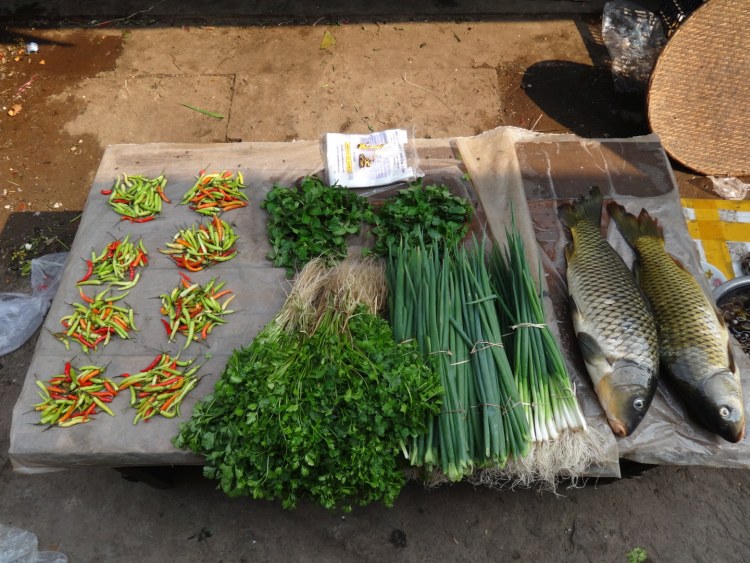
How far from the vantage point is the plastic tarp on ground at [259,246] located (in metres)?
2.27

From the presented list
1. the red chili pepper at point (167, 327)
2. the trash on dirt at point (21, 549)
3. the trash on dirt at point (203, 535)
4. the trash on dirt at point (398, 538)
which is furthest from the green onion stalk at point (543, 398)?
the trash on dirt at point (21, 549)

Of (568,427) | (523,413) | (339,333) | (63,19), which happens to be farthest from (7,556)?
(63,19)

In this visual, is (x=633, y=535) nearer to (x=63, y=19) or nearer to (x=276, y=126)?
(x=276, y=126)

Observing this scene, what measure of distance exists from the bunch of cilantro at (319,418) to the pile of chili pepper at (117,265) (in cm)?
105

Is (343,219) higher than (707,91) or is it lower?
lower

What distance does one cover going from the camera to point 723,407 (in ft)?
7.19

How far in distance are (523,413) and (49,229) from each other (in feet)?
12.8

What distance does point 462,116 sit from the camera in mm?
4566

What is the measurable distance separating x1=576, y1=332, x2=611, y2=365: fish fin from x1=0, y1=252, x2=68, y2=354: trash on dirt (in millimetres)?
3346

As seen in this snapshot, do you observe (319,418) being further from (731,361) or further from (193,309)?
(731,361)

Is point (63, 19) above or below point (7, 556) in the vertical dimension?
above

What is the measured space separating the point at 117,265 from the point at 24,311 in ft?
4.23

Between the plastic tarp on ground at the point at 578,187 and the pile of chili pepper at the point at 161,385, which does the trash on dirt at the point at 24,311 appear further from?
the plastic tarp on ground at the point at 578,187

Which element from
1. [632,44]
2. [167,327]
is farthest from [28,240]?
[632,44]
